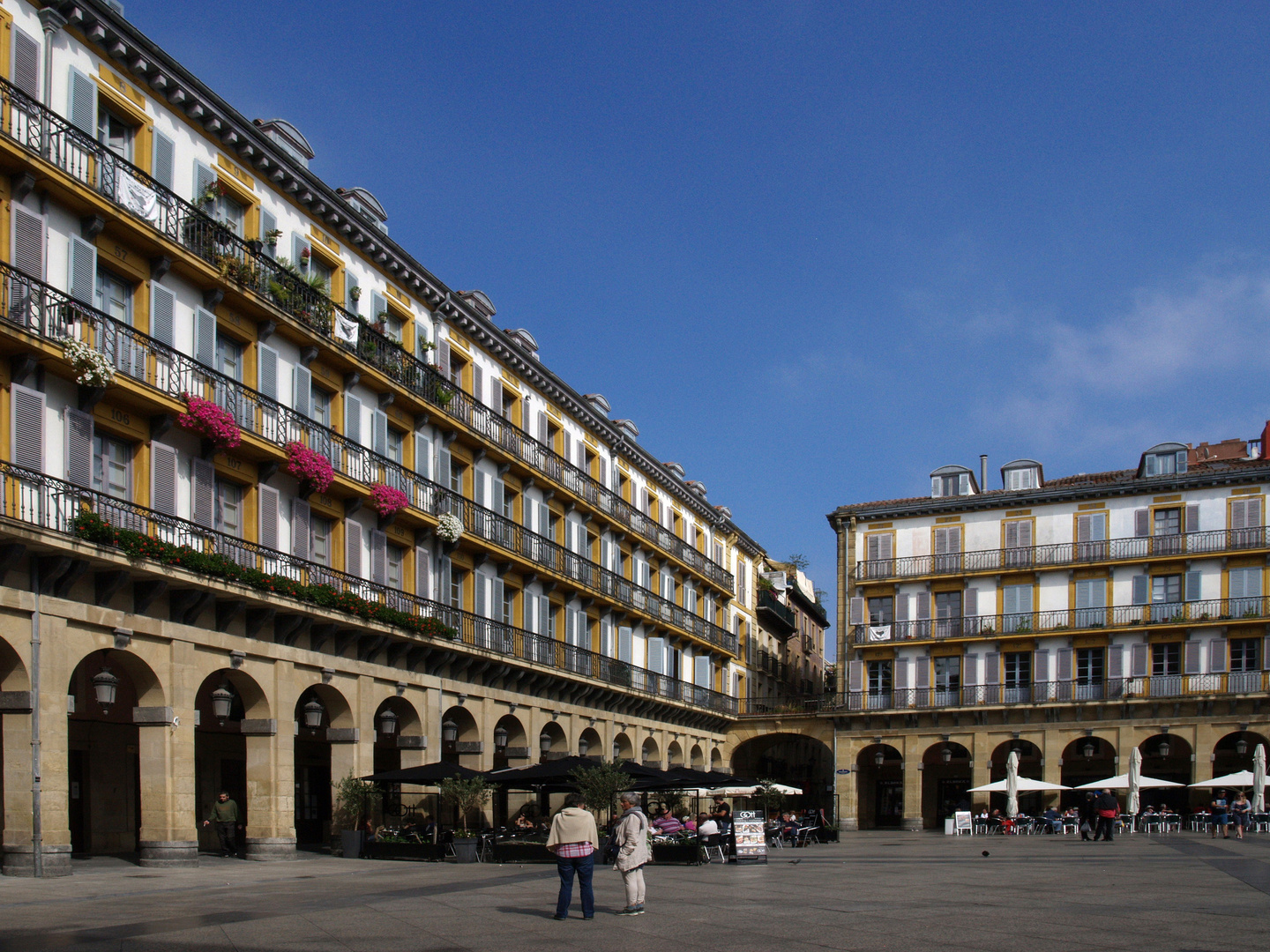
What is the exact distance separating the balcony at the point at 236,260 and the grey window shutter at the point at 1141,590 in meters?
25.3

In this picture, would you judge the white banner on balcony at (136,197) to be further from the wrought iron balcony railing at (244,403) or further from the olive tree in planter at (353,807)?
the olive tree in planter at (353,807)

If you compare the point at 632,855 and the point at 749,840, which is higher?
the point at 632,855

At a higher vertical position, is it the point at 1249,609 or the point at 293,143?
the point at 293,143

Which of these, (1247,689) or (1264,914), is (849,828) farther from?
(1264,914)

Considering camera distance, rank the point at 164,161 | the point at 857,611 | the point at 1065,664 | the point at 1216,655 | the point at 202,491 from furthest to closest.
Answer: the point at 857,611, the point at 1065,664, the point at 1216,655, the point at 202,491, the point at 164,161

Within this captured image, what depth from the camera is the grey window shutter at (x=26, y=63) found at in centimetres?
2273

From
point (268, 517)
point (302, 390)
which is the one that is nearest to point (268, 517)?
point (268, 517)

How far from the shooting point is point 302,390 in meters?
30.8

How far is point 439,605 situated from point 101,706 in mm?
9805

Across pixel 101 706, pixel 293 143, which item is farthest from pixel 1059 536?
pixel 101 706

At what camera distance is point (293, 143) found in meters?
32.0

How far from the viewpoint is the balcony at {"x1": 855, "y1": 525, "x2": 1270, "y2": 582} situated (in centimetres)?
5581

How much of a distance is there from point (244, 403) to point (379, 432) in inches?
237

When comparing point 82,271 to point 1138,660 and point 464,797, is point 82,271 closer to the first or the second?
point 464,797
